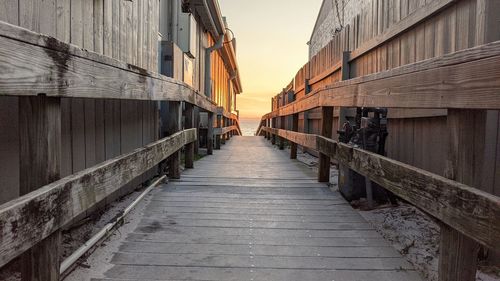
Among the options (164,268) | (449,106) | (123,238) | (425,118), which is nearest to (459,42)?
(425,118)

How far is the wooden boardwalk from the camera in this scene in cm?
252

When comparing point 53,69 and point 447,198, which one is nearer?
point 53,69

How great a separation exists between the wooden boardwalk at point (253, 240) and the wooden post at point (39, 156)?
1.93 feet

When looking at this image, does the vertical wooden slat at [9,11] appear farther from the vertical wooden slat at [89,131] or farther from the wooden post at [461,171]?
the wooden post at [461,171]

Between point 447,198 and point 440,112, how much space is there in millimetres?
1592

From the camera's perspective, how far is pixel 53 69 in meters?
1.78

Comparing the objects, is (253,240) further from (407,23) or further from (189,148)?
(189,148)

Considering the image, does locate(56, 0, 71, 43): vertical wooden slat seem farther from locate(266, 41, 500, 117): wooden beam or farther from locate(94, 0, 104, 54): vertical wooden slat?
locate(266, 41, 500, 117): wooden beam

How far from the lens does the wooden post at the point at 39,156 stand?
5.73 ft

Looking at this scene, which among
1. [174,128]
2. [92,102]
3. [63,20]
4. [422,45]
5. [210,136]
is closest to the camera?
[63,20]

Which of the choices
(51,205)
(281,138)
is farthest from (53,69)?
(281,138)

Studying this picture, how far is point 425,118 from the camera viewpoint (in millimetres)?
3684

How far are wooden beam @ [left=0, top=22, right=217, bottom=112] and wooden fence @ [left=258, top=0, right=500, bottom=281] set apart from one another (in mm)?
1622

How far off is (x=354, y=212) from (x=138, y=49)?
285 centimetres
